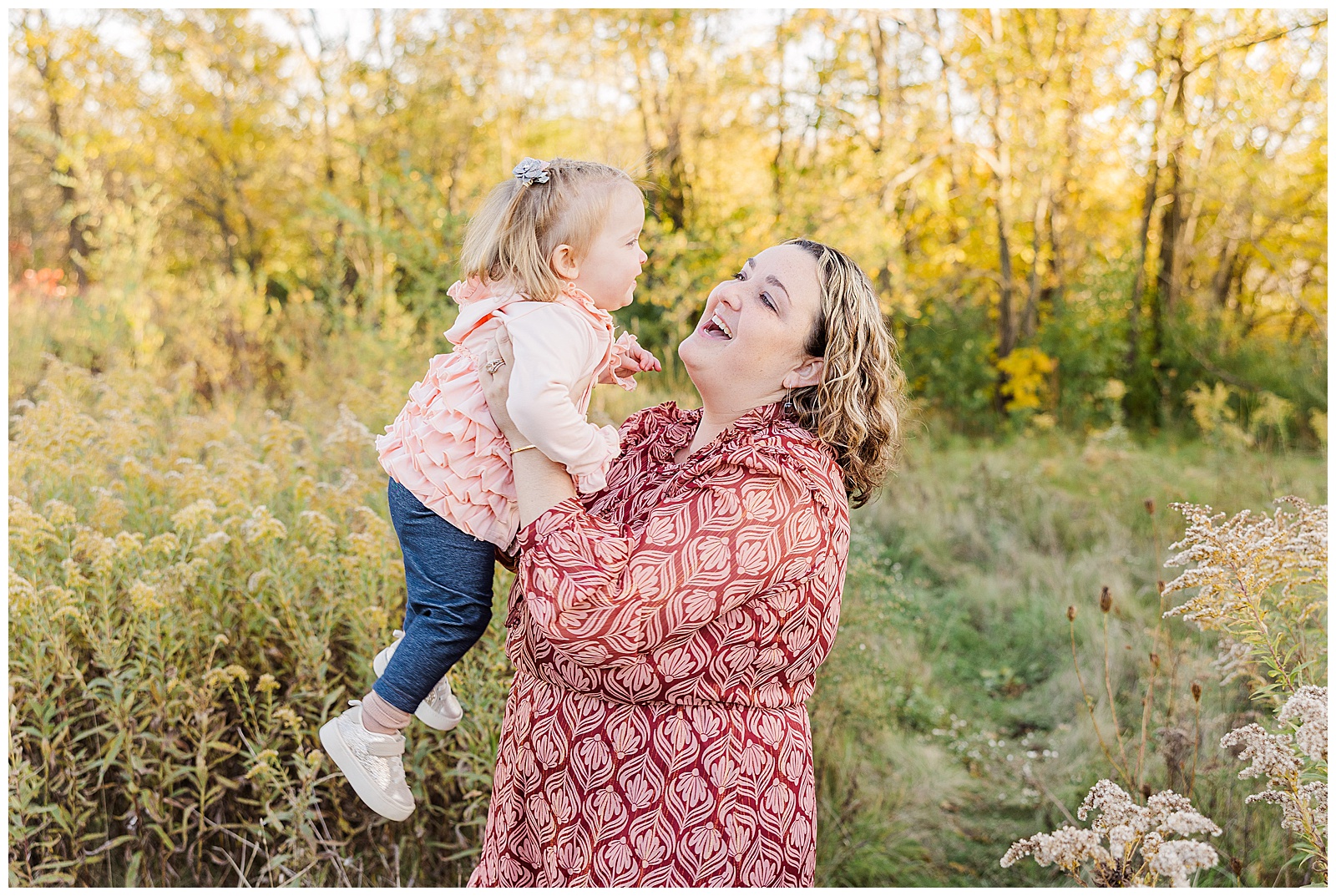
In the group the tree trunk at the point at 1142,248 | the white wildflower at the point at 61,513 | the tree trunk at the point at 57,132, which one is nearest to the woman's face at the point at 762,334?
the white wildflower at the point at 61,513

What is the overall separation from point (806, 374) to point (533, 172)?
2.18 ft

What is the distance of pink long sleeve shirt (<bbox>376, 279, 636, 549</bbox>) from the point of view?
1.66 m

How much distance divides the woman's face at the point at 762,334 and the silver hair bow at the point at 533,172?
41 centimetres

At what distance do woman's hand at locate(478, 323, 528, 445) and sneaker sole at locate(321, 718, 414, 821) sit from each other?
727 millimetres

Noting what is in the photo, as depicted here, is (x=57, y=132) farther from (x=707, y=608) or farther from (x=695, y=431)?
(x=707, y=608)

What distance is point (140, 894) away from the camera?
2256mm

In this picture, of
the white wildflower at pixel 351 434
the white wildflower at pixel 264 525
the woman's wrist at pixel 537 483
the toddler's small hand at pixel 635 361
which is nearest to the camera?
the woman's wrist at pixel 537 483

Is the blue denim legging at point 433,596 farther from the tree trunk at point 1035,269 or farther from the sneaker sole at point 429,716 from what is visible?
the tree trunk at point 1035,269

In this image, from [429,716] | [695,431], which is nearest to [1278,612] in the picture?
[695,431]

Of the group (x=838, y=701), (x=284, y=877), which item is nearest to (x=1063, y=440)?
(x=838, y=701)

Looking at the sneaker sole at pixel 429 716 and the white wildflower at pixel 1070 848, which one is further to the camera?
the sneaker sole at pixel 429 716

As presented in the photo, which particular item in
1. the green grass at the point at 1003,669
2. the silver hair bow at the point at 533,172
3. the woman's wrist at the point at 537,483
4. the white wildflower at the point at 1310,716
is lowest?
the green grass at the point at 1003,669

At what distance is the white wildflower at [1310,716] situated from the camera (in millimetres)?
1716

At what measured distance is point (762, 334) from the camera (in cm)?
180
